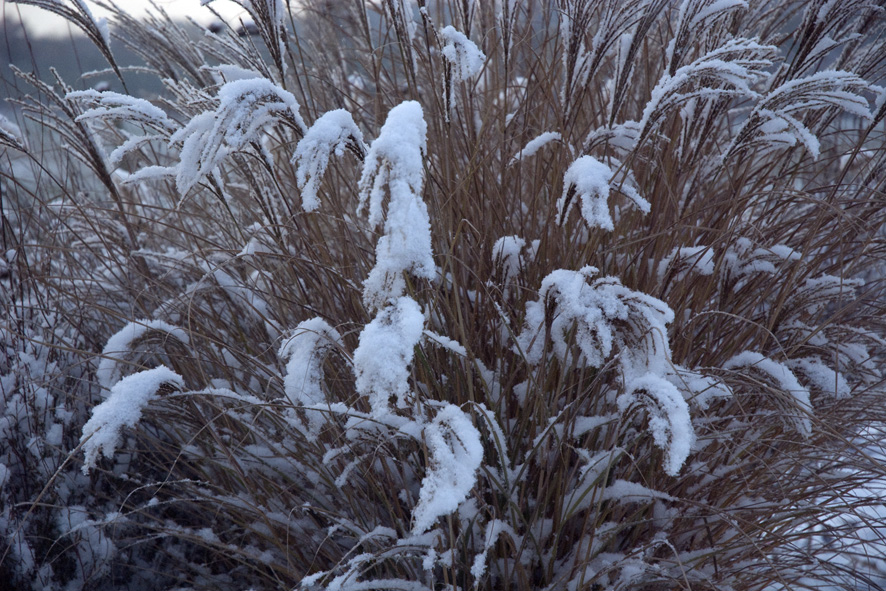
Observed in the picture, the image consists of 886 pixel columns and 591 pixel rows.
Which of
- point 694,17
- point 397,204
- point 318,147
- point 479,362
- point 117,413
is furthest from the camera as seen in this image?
point 479,362

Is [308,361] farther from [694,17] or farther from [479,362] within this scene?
[694,17]

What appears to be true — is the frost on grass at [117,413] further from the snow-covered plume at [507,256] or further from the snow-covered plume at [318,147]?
the snow-covered plume at [507,256]

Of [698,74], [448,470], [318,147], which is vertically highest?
[698,74]

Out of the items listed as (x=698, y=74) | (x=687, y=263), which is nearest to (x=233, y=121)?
(x=698, y=74)

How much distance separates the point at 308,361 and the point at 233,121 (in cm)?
44

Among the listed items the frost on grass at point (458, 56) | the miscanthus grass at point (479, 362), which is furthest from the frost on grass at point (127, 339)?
the frost on grass at point (458, 56)

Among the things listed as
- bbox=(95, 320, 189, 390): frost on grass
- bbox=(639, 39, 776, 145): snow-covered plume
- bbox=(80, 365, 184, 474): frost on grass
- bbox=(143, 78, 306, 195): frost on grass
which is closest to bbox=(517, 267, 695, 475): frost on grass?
bbox=(639, 39, 776, 145): snow-covered plume

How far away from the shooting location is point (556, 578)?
4.40 feet

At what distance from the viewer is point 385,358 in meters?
0.76

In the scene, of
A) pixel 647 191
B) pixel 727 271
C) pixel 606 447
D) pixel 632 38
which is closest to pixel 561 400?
pixel 606 447

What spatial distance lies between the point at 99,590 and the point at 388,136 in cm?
176

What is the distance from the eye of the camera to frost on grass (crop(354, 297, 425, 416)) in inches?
29.7

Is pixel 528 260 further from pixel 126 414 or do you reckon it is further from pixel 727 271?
pixel 126 414

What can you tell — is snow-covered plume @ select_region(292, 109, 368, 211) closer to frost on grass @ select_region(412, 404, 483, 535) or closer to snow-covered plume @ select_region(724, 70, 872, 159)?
frost on grass @ select_region(412, 404, 483, 535)
